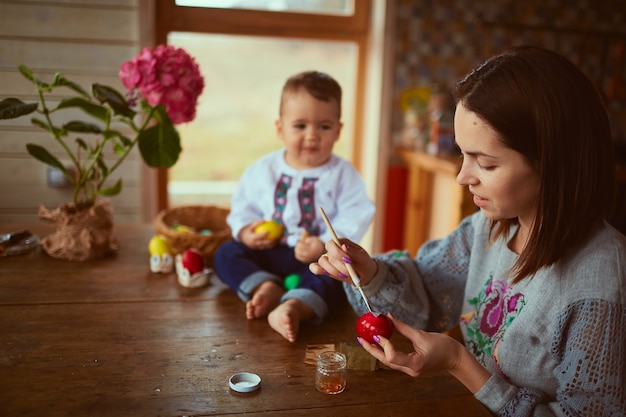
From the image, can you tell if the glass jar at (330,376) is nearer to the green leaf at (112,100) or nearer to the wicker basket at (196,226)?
the wicker basket at (196,226)

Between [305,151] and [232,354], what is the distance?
82cm

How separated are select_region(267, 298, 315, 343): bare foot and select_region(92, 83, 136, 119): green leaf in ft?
2.38

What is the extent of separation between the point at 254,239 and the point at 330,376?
710 millimetres

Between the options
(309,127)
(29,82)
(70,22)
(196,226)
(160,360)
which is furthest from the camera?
(70,22)

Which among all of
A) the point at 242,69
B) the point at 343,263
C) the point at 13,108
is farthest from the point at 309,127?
the point at 242,69

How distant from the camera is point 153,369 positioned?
0.97 metres

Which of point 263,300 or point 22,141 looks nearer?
point 263,300

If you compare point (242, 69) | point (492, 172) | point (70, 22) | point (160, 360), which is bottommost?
point (160, 360)

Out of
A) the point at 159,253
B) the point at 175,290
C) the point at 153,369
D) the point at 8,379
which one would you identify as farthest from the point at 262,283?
the point at 8,379

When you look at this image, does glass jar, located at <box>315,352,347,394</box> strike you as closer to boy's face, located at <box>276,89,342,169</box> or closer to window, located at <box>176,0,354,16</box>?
boy's face, located at <box>276,89,342,169</box>

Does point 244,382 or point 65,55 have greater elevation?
point 65,55

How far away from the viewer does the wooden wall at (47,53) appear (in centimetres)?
243

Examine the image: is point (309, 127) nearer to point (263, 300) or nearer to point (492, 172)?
point (263, 300)

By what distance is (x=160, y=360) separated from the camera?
3.30ft
